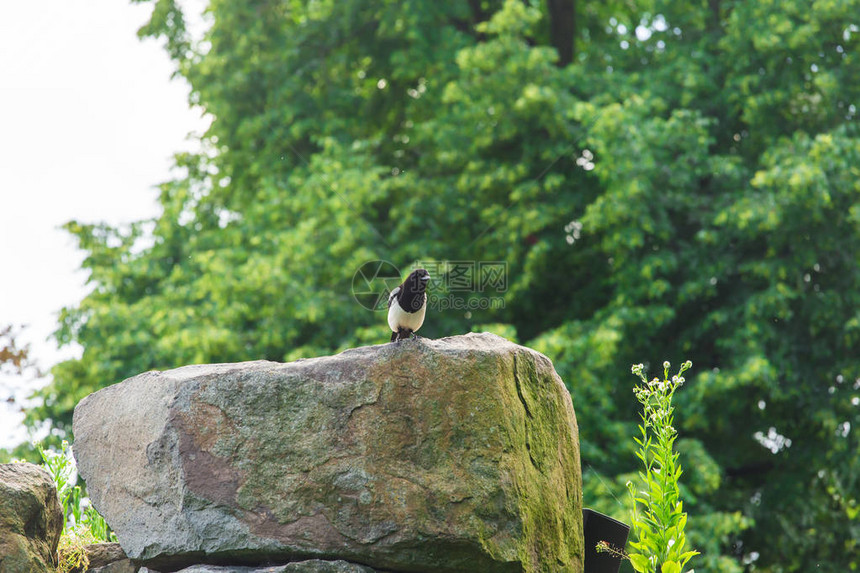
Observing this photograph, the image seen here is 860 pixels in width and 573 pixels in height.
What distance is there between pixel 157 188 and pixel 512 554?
12.6m

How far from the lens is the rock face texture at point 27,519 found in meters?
5.04

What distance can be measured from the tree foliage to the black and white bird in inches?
199

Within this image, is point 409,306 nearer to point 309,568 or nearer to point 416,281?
point 416,281

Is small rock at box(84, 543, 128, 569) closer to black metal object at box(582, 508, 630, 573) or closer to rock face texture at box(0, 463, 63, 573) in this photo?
rock face texture at box(0, 463, 63, 573)

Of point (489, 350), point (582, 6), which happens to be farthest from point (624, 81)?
point (489, 350)

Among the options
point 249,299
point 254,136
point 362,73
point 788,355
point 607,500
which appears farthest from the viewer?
point 362,73

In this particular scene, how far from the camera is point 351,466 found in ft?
16.6

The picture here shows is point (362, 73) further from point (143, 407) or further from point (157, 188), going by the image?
point (143, 407)

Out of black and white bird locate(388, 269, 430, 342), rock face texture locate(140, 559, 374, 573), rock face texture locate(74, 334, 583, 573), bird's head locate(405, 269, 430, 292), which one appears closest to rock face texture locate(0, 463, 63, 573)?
rock face texture locate(74, 334, 583, 573)

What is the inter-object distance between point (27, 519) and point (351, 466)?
2.07 meters

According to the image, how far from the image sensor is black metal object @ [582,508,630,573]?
20.2 feet

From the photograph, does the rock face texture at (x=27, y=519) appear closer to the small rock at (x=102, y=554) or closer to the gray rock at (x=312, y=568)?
the small rock at (x=102, y=554)

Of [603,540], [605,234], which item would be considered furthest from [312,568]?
[605,234]

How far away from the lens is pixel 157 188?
51.6 feet
